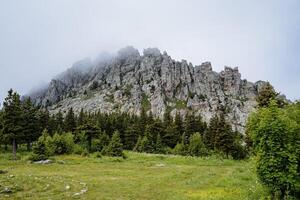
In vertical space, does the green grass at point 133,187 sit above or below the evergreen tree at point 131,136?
below

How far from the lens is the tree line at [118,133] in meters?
68.3

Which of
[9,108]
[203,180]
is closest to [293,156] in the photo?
[203,180]

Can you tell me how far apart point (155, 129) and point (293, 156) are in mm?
75093

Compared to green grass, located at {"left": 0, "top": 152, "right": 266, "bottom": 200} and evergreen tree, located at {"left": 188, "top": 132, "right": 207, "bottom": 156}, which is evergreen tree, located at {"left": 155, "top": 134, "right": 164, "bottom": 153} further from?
green grass, located at {"left": 0, "top": 152, "right": 266, "bottom": 200}

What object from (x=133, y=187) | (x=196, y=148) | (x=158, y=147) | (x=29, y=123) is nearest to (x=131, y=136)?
(x=158, y=147)

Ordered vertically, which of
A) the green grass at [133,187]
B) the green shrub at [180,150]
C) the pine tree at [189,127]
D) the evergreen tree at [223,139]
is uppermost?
the pine tree at [189,127]

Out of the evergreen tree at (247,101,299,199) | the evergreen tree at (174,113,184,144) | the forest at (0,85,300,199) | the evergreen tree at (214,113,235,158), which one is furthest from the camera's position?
the evergreen tree at (174,113,184,144)

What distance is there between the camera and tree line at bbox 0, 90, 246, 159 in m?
68.3

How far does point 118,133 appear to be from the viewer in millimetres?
75500

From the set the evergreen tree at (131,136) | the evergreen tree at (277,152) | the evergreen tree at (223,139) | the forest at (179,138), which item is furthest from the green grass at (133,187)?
the evergreen tree at (131,136)

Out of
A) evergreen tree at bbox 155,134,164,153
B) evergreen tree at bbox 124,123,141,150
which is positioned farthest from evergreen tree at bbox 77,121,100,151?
evergreen tree at bbox 124,123,141,150

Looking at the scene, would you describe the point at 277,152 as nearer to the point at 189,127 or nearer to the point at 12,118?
the point at 12,118

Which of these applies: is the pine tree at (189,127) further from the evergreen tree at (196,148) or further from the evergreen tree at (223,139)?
the evergreen tree at (223,139)

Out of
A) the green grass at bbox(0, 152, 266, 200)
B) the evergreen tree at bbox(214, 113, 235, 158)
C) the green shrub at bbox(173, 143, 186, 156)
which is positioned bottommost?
the green grass at bbox(0, 152, 266, 200)
